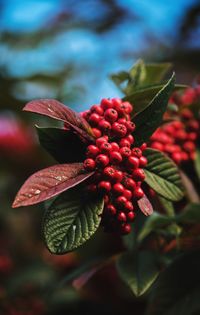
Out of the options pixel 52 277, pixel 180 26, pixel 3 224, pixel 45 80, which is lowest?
pixel 52 277

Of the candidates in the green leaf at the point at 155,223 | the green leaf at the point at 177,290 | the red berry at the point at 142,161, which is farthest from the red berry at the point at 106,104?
the green leaf at the point at 177,290

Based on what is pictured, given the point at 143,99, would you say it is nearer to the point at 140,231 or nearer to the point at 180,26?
the point at 140,231

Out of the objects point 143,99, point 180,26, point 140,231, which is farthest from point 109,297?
point 180,26

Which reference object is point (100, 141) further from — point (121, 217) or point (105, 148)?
point (121, 217)

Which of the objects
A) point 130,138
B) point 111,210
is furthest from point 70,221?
point 130,138

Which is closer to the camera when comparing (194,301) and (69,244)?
(69,244)

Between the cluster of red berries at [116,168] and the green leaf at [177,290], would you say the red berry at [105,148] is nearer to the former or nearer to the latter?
the cluster of red berries at [116,168]
